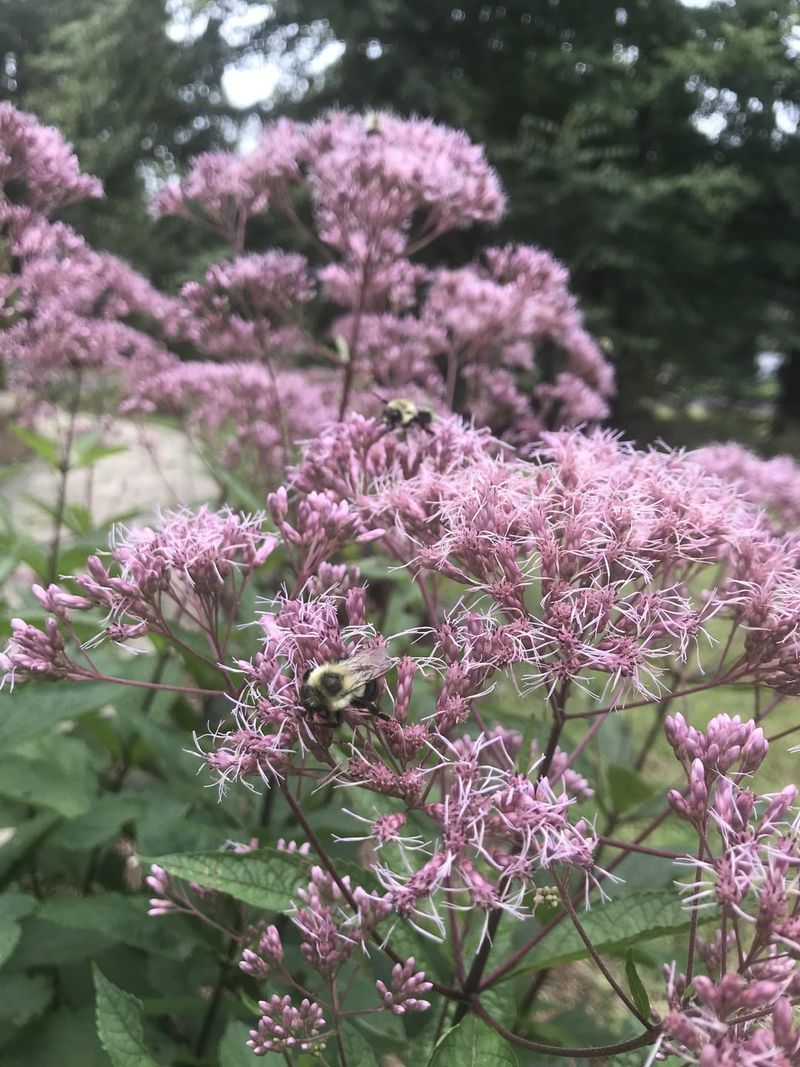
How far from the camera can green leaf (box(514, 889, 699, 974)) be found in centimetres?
141

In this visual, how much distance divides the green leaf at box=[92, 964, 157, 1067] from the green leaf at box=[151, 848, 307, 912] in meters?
0.23

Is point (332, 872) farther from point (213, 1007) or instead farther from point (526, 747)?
point (213, 1007)

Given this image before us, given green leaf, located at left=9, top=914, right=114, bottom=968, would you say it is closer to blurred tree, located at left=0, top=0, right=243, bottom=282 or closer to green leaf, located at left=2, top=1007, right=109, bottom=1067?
green leaf, located at left=2, top=1007, right=109, bottom=1067

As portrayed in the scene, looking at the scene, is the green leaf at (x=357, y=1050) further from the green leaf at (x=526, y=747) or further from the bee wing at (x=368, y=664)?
the bee wing at (x=368, y=664)

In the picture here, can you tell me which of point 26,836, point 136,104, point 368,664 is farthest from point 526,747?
point 136,104

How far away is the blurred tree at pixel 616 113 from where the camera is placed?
10477 millimetres

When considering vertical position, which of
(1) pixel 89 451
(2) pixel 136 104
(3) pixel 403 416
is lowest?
(1) pixel 89 451

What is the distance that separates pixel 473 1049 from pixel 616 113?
11648 millimetres

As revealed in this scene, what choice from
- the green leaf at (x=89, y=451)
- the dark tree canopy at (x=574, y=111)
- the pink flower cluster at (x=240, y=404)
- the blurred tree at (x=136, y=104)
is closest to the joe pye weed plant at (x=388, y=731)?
the green leaf at (x=89, y=451)

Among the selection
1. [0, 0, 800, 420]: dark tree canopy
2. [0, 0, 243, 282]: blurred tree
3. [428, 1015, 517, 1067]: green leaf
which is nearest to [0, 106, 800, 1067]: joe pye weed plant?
[428, 1015, 517, 1067]: green leaf

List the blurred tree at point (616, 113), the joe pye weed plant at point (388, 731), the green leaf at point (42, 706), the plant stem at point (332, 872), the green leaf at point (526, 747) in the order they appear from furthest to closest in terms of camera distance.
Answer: the blurred tree at point (616, 113)
the green leaf at point (42, 706)
the green leaf at point (526, 747)
the plant stem at point (332, 872)
the joe pye weed plant at point (388, 731)

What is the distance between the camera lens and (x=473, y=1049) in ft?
4.00

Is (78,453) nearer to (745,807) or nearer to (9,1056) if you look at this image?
(9,1056)

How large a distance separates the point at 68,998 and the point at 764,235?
1416 centimetres
